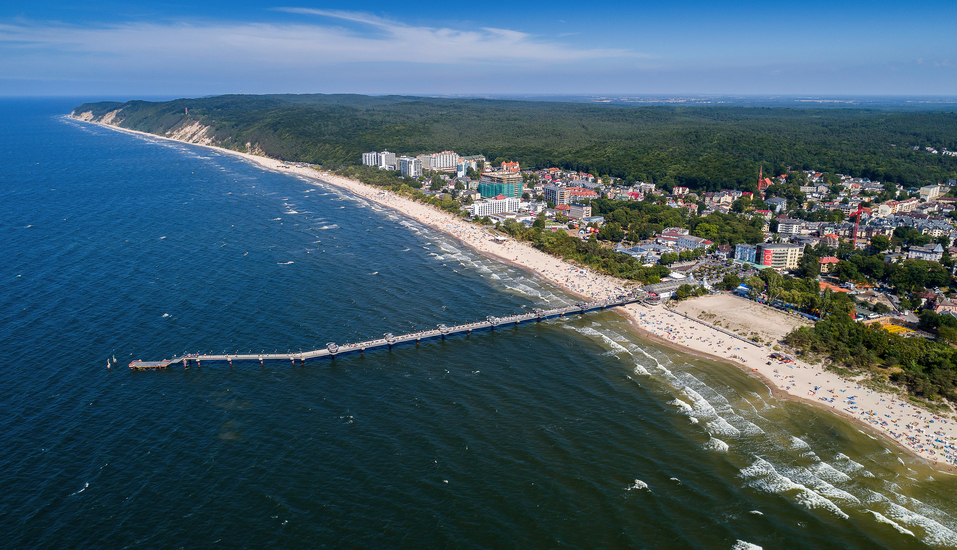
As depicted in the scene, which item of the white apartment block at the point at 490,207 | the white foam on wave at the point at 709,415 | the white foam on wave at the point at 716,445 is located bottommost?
the white foam on wave at the point at 716,445

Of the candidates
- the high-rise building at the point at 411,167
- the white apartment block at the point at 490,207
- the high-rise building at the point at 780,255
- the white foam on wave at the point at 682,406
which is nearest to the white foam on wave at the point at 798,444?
the white foam on wave at the point at 682,406

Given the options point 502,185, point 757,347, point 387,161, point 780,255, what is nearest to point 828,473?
point 757,347

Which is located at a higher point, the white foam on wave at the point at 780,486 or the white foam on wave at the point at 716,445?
the white foam on wave at the point at 716,445

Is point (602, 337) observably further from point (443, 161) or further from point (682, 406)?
point (443, 161)

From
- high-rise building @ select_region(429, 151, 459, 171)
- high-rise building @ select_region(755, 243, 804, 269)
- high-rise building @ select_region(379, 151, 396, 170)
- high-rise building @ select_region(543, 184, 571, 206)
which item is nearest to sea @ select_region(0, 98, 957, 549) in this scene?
high-rise building @ select_region(755, 243, 804, 269)

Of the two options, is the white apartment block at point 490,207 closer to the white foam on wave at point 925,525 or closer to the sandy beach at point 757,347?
the sandy beach at point 757,347

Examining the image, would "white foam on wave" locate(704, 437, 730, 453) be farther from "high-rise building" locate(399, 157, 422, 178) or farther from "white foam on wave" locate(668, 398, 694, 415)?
"high-rise building" locate(399, 157, 422, 178)
